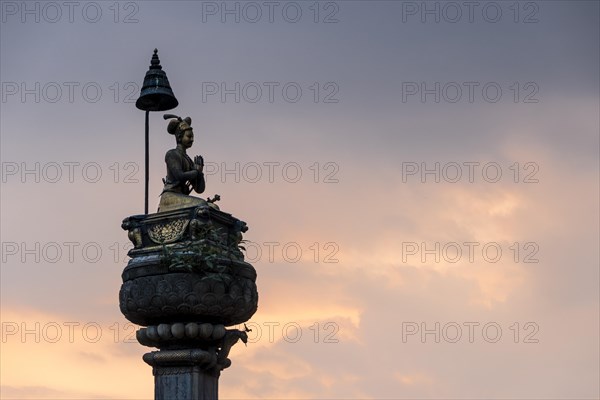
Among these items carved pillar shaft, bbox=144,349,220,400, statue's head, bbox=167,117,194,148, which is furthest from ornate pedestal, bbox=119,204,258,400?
statue's head, bbox=167,117,194,148

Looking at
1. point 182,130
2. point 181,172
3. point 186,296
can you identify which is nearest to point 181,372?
point 186,296

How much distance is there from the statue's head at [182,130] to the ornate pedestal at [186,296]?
6.64ft

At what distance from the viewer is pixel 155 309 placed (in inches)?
1001

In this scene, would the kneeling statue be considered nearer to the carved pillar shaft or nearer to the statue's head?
the statue's head

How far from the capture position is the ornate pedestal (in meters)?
25.4

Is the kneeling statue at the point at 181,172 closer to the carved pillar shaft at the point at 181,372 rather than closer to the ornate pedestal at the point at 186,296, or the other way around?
the ornate pedestal at the point at 186,296

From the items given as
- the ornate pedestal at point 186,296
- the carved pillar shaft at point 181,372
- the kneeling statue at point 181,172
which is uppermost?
the kneeling statue at point 181,172

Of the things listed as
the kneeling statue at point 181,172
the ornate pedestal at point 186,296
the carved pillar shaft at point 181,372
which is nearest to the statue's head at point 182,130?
the kneeling statue at point 181,172

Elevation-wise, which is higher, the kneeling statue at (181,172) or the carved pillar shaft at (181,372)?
the kneeling statue at (181,172)

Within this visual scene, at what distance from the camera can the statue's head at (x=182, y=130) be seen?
27438 millimetres

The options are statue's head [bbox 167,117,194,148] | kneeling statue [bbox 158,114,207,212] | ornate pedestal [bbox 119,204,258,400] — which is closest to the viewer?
ornate pedestal [bbox 119,204,258,400]

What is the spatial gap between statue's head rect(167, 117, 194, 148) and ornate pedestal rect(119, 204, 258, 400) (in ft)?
6.64

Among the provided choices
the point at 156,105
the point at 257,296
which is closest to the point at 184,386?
the point at 257,296

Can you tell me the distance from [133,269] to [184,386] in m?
2.48
